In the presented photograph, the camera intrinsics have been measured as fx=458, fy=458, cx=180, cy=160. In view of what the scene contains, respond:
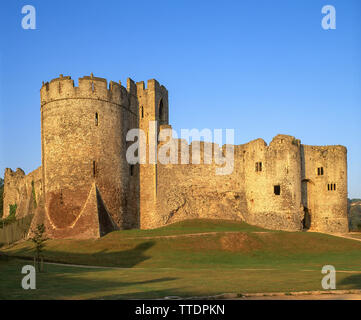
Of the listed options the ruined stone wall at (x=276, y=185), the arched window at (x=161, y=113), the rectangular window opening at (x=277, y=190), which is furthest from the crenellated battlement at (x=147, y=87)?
the rectangular window opening at (x=277, y=190)

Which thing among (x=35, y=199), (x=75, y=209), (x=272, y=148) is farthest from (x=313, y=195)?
(x=35, y=199)

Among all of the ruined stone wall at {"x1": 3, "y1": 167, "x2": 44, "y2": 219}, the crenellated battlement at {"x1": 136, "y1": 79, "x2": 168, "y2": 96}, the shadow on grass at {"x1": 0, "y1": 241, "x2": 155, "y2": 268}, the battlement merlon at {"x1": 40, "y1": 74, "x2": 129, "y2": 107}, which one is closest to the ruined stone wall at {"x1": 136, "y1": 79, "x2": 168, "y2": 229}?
the crenellated battlement at {"x1": 136, "y1": 79, "x2": 168, "y2": 96}

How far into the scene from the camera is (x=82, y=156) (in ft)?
119

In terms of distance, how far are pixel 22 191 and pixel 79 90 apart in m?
23.7

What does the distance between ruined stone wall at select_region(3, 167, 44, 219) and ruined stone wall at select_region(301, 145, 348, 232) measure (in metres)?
26.5

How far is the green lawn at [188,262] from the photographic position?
1512 cm

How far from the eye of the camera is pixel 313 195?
4444 centimetres

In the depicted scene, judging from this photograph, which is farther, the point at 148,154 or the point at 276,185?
the point at 148,154

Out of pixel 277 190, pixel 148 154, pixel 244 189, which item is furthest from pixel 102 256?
pixel 277 190

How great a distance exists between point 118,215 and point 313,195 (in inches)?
756

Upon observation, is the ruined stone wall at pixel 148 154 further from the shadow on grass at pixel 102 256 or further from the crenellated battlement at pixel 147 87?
the shadow on grass at pixel 102 256

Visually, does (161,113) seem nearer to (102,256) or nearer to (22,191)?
(102,256)

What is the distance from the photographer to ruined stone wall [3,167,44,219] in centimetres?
4984

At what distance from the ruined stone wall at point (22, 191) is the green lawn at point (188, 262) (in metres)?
15.6
